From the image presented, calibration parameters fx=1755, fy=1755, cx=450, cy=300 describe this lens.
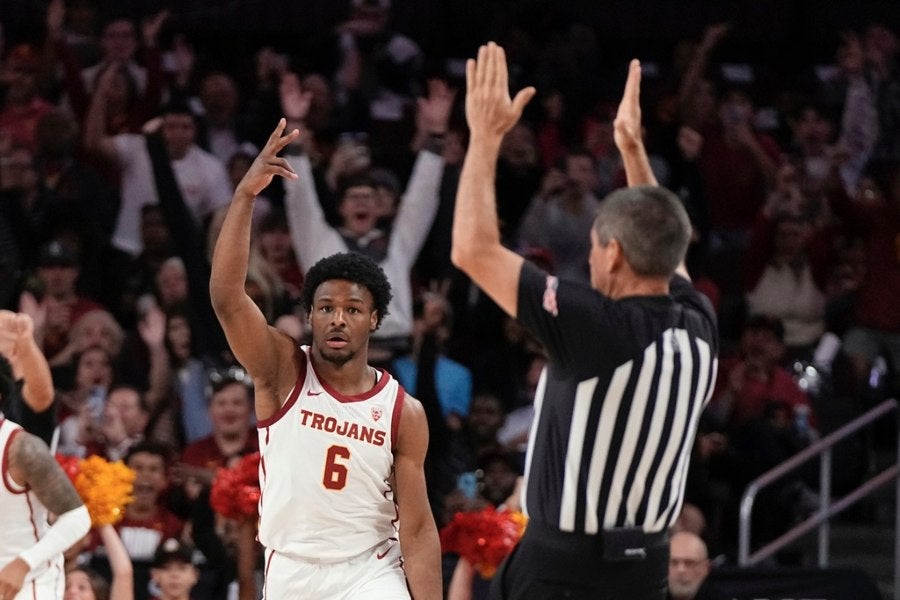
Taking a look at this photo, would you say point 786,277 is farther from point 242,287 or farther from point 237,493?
point 242,287

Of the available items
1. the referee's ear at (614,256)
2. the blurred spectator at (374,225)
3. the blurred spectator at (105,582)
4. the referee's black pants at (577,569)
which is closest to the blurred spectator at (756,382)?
the blurred spectator at (374,225)

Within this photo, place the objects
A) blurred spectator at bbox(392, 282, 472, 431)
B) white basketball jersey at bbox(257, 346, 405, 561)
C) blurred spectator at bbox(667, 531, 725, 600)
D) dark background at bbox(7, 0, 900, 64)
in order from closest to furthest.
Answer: white basketball jersey at bbox(257, 346, 405, 561) < blurred spectator at bbox(667, 531, 725, 600) < blurred spectator at bbox(392, 282, 472, 431) < dark background at bbox(7, 0, 900, 64)

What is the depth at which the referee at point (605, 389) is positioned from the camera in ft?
14.1

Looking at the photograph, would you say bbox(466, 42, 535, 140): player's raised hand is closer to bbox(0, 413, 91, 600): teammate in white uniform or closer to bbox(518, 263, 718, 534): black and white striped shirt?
bbox(518, 263, 718, 534): black and white striped shirt

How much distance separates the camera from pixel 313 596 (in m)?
5.66

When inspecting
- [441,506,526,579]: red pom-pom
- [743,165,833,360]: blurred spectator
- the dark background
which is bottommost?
[441,506,526,579]: red pom-pom

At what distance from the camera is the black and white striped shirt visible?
4348mm

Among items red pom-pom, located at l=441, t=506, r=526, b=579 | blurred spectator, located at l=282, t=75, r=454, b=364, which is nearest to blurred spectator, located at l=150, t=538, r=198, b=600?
red pom-pom, located at l=441, t=506, r=526, b=579

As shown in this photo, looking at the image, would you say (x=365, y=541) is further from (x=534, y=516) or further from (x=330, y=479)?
(x=534, y=516)

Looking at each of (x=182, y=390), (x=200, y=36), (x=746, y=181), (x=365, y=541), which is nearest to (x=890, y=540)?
(x=746, y=181)

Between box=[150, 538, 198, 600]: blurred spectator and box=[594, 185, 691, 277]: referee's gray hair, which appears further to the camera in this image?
box=[150, 538, 198, 600]: blurred spectator

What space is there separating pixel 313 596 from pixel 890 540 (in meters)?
5.60

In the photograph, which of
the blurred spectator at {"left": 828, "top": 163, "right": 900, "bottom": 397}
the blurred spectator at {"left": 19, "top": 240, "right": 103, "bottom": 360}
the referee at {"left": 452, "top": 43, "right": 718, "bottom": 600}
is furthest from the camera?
the blurred spectator at {"left": 828, "top": 163, "right": 900, "bottom": 397}

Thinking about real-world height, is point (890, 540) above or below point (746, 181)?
below
